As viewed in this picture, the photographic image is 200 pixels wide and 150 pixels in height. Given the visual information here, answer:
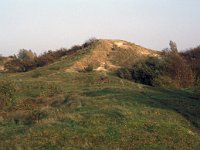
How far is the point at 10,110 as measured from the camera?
23.5 m

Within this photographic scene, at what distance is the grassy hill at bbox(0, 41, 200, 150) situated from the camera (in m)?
15.1

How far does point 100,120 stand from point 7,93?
964 centimetres

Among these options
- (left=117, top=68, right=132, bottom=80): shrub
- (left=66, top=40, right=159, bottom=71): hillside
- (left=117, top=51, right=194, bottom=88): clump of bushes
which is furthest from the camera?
(left=66, top=40, right=159, bottom=71): hillside

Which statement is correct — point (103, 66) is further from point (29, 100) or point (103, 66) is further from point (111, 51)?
point (29, 100)

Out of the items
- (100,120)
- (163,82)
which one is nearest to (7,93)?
(100,120)

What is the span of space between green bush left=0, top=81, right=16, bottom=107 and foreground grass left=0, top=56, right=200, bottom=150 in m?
0.45

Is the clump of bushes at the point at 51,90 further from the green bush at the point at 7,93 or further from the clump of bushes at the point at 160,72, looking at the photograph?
the clump of bushes at the point at 160,72

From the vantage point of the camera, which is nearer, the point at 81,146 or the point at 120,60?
the point at 81,146

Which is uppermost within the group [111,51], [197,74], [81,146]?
[111,51]

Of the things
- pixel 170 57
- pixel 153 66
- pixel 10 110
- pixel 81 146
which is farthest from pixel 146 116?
pixel 170 57

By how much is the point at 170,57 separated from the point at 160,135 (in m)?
25.2

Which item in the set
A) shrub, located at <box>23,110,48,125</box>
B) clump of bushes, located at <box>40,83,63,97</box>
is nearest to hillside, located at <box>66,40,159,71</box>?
clump of bushes, located at <box>40,83,63,97</box>

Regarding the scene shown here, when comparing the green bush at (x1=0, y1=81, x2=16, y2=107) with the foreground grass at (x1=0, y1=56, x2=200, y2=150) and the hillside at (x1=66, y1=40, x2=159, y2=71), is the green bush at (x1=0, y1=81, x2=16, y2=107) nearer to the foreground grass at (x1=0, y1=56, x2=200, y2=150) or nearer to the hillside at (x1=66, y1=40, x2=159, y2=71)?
the foreground grass at (x1=0, y1=56, x2=200, y2=150)

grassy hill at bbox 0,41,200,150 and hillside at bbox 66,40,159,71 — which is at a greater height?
hillside at bbox 66,40,159,71
